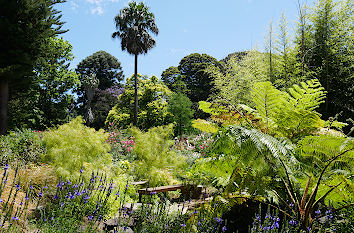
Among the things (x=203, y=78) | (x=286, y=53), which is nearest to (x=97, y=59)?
(x=203, y=78)

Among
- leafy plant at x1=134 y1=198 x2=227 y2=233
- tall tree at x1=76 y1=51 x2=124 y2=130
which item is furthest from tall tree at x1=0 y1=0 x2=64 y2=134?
tall tree at x1=76 y1=51 x2=124 y2=130

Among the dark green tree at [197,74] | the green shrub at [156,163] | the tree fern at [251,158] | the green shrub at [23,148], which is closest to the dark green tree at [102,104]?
the dark green tree at [197,74]

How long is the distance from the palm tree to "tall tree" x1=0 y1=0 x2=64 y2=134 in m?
7.10

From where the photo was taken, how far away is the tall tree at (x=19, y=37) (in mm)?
9055

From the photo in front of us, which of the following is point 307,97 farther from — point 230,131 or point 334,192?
point 230,131

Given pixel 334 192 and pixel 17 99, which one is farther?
pixel 17 99

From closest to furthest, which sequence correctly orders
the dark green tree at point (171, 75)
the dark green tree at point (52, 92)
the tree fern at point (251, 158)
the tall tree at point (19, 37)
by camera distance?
the tree fern at point (251, 158)
the tall tree at point (19, 37)
the dark green tree at point (52, 92)
the dark green tree at point (171, 75)

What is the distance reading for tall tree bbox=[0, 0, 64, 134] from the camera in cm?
905

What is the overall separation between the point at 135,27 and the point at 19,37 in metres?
8.67

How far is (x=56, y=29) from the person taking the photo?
1037cm

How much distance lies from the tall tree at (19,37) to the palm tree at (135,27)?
7103 mm

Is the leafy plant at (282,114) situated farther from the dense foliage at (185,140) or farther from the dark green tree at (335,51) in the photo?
the dark green tree at (335,51)

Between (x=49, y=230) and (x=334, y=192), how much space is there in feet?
8.24

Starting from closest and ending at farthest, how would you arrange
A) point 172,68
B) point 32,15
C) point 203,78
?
1. point 32,15
2. point 203,78
3. point 172,68
